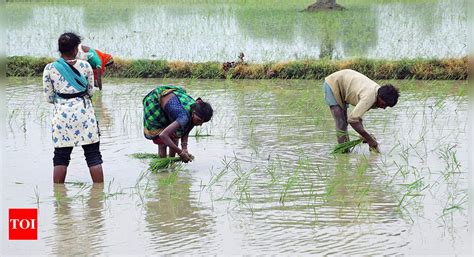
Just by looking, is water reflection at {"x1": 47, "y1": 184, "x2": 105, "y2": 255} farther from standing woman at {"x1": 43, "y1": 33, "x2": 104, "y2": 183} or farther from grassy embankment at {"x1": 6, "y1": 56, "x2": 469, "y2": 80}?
grassy embankment at {"x1": 6, "y1": 56, "x2": 469, "y2": 80}

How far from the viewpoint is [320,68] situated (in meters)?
10.6

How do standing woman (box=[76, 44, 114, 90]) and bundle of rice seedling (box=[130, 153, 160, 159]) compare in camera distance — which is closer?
bundle of rice seedling (box=[130, 153, 160, 159])

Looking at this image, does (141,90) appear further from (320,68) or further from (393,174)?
(393,174)

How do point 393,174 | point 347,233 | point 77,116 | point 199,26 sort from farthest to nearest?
point 199,26, point 393,174, point 77,116, point 347,233

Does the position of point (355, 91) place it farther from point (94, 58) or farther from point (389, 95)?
point (94, 58)

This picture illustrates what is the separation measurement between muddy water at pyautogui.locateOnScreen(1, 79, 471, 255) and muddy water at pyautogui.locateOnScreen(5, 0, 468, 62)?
3.77 meters

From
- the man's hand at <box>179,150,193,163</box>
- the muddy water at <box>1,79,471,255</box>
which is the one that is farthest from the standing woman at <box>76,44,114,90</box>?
the man's hand at <box>179,150,193,163</box>

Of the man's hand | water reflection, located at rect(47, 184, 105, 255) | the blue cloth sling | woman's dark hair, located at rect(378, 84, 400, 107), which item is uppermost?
the blue cloth sling

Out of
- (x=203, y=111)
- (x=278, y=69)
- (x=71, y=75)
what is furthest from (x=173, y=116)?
(x=278, y=69)

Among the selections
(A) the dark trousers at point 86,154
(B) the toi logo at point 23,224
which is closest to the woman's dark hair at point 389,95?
(A) the dark trousers at point 86,154

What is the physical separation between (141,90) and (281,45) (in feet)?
11.9

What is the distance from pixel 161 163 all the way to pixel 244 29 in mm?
8490

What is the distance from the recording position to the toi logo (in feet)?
14.9

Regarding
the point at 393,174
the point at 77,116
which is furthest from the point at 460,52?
the point at 77,116
